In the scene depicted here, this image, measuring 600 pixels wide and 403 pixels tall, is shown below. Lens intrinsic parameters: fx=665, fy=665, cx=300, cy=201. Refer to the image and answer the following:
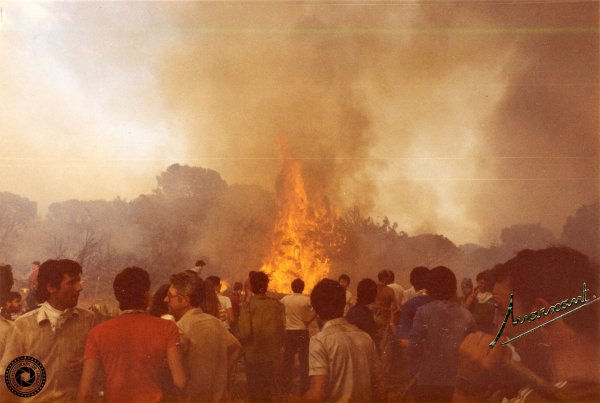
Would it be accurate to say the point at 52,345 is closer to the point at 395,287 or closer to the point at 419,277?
the point at 395,287

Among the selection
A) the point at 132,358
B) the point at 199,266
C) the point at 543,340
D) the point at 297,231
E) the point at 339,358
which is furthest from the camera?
the point at 297,231

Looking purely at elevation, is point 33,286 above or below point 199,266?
below

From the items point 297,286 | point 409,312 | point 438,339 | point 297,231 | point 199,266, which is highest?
point 297,231

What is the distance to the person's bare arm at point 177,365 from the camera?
24.2 ft

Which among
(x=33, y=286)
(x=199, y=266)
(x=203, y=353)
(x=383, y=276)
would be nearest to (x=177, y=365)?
(x=203, y=353)

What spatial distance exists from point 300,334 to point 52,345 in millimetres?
Answer: 2902

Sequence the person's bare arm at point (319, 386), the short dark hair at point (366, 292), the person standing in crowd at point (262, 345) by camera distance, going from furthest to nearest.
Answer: the short dark hair at point (366, 292) < the person standing in crowd at point (262, 345) < the person's bare arm at point (319, 386)

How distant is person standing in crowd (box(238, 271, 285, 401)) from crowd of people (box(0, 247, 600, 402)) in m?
0.01

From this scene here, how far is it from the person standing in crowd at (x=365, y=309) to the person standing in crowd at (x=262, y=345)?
34.6 inches

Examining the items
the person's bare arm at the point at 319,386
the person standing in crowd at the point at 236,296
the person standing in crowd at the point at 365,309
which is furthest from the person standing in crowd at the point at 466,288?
the person standing in crowd at the point at 236,296

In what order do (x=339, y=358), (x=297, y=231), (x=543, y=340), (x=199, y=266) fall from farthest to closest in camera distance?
(x=297, y=231)
(x=199, y=266)
(x=543, y=340)
(x=339, y=358)

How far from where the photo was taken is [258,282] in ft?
26.6

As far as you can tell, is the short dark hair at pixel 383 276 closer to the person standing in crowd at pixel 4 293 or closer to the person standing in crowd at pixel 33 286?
the person standing in crowd at pixel 33 286

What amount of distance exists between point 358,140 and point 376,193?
2.31 feet
